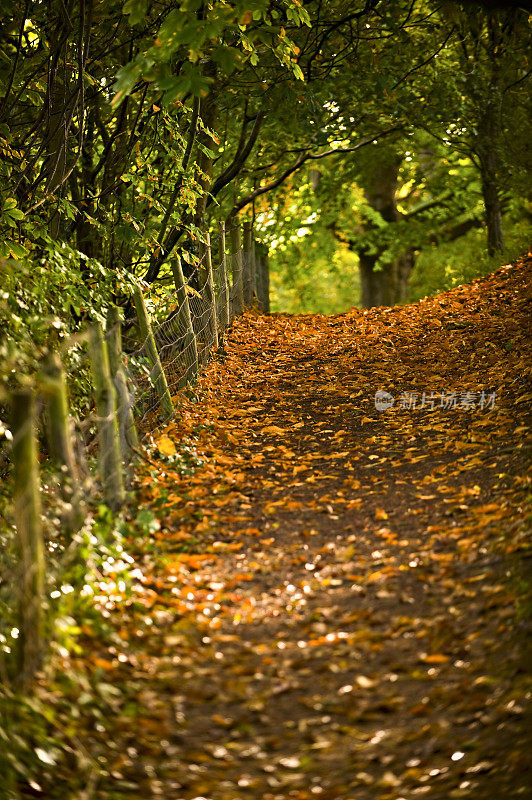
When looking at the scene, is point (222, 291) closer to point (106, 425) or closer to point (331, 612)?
point (106, 425)

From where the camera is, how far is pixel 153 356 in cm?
732

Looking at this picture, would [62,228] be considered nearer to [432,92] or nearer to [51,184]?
[51,184]

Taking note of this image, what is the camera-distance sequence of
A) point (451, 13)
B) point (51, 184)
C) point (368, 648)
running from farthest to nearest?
point (451, 13) < point (51, 184) < point (368, 648)

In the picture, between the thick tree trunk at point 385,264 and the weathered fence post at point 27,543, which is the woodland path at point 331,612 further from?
the thick tree trunk at point 385,264

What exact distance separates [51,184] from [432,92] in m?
9.05

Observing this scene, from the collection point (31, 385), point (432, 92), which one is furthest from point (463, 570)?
point (432, 92)

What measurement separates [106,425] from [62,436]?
864 millimetres

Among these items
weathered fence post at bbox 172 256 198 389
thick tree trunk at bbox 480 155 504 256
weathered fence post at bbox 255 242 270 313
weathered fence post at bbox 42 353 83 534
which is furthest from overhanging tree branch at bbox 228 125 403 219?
weathered fence post at bbox 42 353 83 534

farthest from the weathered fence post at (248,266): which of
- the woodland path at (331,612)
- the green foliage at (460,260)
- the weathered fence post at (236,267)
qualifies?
the woodland path at (331,612)

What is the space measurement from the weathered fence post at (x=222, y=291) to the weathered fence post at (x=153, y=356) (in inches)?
166

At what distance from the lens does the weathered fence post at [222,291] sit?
11.8 metres

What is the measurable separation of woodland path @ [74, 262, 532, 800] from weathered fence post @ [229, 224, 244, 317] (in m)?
5.69

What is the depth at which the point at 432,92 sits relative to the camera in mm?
14211

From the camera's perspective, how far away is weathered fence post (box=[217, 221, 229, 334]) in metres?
11.8
